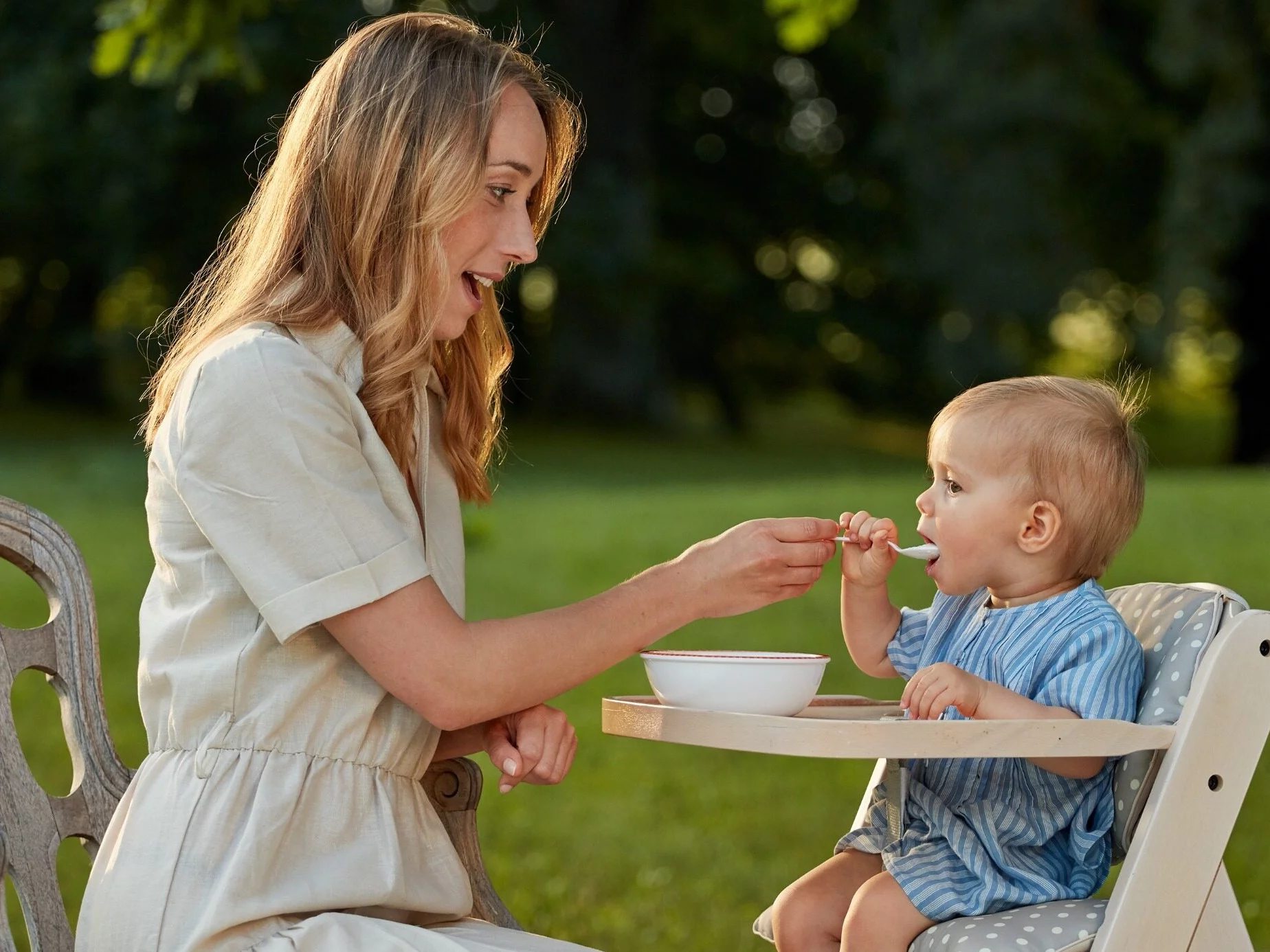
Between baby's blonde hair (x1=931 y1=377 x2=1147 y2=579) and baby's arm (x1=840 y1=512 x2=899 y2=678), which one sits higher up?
baby's blonde hair (x1=931 y1=377 x2=1147 y2=579)

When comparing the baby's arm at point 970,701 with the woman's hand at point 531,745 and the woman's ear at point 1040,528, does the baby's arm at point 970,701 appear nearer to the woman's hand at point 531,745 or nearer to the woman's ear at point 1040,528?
the woman's ear at point 1040,528

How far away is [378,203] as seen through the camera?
222 cm

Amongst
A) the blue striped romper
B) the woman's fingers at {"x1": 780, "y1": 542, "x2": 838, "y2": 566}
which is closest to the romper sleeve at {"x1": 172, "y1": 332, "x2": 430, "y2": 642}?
the woman's fingers at {"x1": 780, "y1": 542, "x2": 838, "y2": 566}

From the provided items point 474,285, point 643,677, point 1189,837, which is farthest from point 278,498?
point 643,677

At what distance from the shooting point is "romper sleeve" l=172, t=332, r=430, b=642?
6.72 feet

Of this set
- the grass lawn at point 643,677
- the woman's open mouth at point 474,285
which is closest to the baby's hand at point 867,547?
the woman's open mouth at point 474,285

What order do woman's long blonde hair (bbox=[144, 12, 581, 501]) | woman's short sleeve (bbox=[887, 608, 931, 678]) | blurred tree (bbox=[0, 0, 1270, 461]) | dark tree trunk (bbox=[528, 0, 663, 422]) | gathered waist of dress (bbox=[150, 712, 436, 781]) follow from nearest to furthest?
gathered waist of dress (bbox=[150, 712, 436, 781])
woman's long blonde hair (bbox=[144, 12, 581, 501])
woman's short sleeve (bbox=[887, 608, 931, 678])
blurred tree (bbox=[0, 0, 1270, 461])
dark tree trunk (bbox=[528, 0, 663, 422])

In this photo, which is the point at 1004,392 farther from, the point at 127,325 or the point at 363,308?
the point at 127,325

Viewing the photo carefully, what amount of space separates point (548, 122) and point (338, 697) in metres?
0.97

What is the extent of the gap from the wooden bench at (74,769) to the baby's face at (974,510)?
33.6 inches

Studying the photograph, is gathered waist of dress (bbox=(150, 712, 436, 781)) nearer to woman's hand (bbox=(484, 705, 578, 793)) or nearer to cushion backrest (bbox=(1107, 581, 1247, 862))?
woman's hand (bbox=(484, 705, 578, 793))

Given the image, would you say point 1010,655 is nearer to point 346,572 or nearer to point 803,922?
point 803,922

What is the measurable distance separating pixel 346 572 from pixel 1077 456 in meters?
1.18

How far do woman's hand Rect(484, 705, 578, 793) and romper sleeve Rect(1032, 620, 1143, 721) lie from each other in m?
0.73
